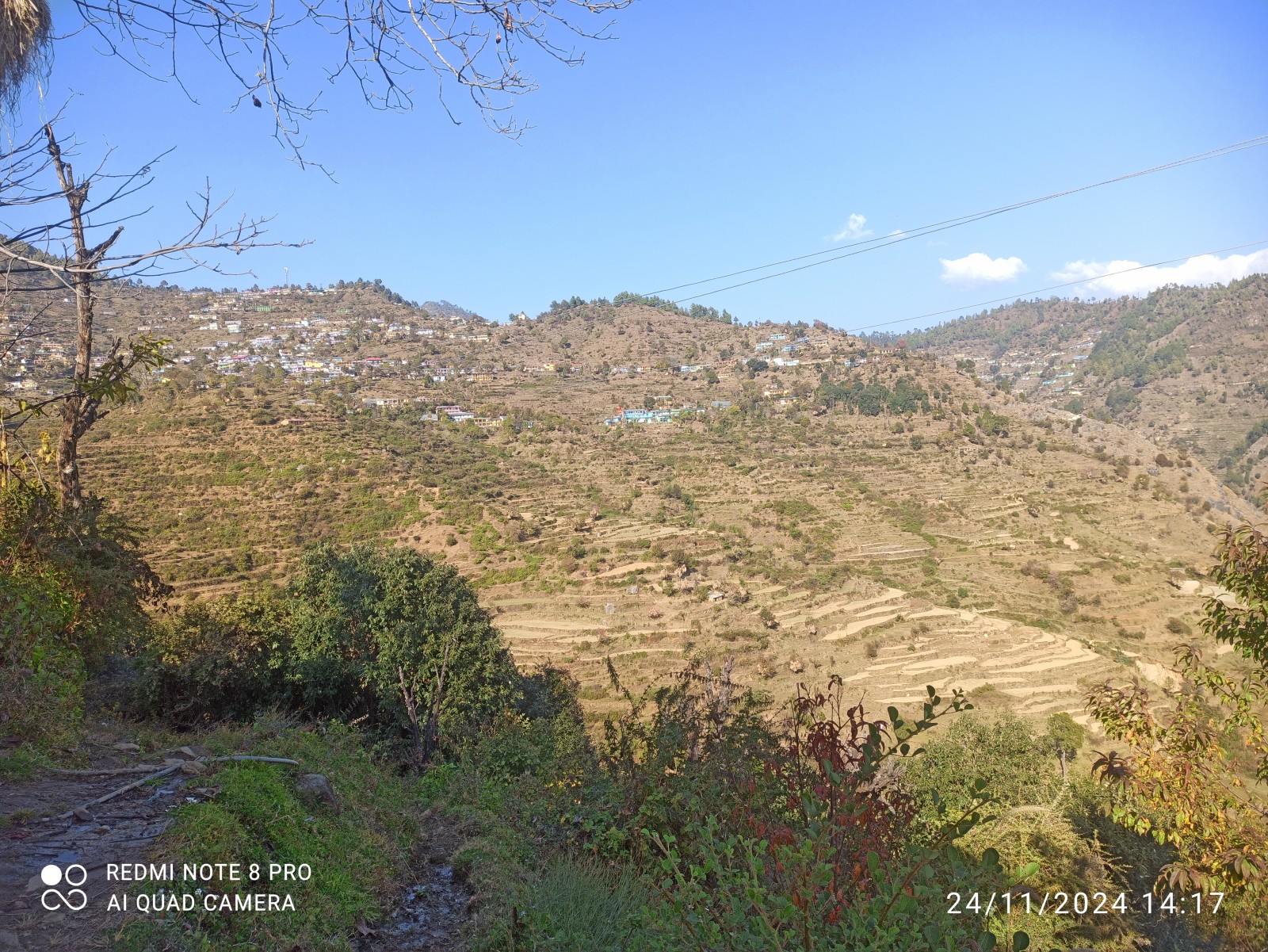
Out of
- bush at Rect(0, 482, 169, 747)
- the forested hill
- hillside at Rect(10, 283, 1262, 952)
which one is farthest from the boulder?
the forested hill

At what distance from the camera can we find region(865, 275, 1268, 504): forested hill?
6119 centimetres

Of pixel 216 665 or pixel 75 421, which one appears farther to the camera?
pixel 216 665

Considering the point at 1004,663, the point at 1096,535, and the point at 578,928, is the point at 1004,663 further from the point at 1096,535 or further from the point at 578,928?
the point at 578,928

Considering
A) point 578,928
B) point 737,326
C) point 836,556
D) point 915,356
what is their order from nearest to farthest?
point 578,928, point 836,556, point 915,356, point 737,326

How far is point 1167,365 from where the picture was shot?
76562mm

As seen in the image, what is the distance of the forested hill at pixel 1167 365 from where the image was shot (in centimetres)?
6119

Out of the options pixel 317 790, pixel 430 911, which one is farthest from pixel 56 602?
pixel 430 911

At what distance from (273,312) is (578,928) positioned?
3149 inches

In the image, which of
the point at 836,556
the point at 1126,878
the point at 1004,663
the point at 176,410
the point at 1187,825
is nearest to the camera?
the point at 1187,825

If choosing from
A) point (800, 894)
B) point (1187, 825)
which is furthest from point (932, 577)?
point (800, 894)

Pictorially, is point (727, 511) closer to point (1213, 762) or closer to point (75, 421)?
point (75, 421)

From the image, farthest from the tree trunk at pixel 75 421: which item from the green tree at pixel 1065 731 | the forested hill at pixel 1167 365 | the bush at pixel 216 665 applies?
the forested hill at pixel 1167 365

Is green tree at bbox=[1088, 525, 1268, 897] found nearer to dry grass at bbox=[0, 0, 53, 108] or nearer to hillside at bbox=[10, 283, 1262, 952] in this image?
hillside at bbox=[10, 283, 1262, 952]

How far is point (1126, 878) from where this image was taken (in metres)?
7.25
